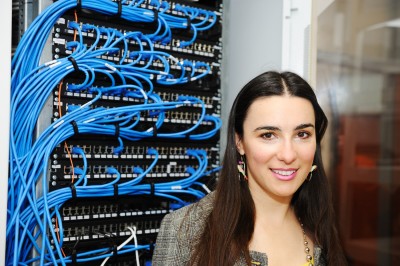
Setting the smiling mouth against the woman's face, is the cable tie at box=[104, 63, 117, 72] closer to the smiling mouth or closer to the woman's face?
the woman's face

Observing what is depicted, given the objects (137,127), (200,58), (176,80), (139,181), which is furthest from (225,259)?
(200,58)

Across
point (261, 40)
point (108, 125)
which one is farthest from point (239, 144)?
point (261, 40)

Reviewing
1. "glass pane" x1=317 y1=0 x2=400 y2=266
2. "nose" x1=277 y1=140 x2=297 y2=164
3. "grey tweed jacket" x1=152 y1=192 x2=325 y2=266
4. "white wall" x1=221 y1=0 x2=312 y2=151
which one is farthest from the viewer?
"glass pane" x1=317 y1=0 x2=400 y2=266

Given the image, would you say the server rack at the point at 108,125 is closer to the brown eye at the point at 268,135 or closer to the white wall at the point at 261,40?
the white wall at the point at 261,40

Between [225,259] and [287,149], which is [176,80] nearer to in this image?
[287,149]

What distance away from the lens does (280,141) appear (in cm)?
135

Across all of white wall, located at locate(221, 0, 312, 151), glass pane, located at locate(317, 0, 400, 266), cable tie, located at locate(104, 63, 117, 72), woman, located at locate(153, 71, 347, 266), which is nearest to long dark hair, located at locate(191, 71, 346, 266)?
woman, located at locate(153, 71, 347, 266)

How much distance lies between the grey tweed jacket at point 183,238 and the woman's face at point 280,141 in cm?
26

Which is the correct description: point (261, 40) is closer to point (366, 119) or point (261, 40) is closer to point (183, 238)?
point (183, 238)

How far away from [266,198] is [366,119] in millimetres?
1985

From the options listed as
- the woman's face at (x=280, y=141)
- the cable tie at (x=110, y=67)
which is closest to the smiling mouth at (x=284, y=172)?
the woman's face at (x=280, y=141)

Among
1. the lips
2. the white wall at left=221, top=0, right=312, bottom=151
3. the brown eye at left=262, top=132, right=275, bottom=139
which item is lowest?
the lips

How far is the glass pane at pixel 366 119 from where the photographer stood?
3.03 m

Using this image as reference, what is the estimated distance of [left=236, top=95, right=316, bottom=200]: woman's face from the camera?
1.34m
